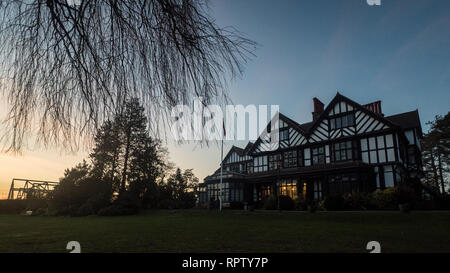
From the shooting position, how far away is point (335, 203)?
18594 mm

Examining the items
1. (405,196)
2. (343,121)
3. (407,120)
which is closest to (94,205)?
(343,121)

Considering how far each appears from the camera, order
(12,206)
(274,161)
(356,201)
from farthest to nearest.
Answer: (274,161) → (12,206) → (356,201)

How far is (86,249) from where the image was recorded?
585cm

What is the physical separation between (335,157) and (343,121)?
3.42m

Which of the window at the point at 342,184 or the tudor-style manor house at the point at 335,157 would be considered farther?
the window at the point at 342,184

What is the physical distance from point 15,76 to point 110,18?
0.91 m

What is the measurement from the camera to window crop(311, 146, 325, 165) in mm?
24972

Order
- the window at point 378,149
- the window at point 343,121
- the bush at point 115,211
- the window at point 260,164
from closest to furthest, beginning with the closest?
the window at point 378,149, the bush at point 115,211, the window at point 343,121, the window at point 260,164

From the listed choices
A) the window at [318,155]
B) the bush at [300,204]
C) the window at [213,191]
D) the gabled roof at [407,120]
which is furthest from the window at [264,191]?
the gabled roof at [407,120]

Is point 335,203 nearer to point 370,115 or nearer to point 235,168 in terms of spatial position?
point 370,115

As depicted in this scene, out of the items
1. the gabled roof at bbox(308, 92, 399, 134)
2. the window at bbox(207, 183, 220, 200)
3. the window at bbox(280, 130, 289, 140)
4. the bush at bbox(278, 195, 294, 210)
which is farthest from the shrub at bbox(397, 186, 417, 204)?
the window at bbox(207, 183, 220, 200)

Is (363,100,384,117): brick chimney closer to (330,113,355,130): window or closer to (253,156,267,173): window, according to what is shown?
(330,113,355,130): window

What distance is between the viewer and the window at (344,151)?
2255cm

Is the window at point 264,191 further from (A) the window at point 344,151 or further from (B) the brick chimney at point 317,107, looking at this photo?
(B) the brick chimney at point 317,107
